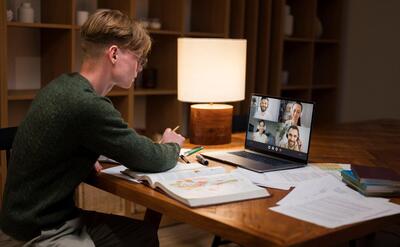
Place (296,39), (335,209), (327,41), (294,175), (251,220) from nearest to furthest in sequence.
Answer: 1. (251,220)
2. (335,209)
3. (294,175)
4. (296,39)
5. (327,41)

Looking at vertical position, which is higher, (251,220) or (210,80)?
(210,80)

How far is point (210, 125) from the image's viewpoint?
233 cm

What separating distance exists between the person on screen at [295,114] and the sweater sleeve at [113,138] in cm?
58

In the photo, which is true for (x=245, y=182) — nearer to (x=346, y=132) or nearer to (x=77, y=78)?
(x=77, y=78)

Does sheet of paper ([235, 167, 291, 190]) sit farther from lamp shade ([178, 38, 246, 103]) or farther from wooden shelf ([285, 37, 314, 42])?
wooden shelf ([285, 37, 314, 42])

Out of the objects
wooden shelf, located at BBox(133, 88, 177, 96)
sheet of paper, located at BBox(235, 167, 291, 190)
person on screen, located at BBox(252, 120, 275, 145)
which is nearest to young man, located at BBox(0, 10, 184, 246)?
sheet of paper, located at BBox(235, 167, 291, 190)

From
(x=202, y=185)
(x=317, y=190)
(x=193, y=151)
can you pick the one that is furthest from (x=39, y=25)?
(x=317, y=190)

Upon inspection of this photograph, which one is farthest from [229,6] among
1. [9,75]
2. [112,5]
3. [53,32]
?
[9,75]

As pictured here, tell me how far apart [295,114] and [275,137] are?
14 centimetres

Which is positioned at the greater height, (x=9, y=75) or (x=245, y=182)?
(x=9, y=75)

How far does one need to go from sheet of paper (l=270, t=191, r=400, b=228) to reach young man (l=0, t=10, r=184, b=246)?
49cm

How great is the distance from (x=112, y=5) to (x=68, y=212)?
1996mm

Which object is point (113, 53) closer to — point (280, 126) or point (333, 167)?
point (280, 126)

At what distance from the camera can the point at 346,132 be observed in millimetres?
2840
